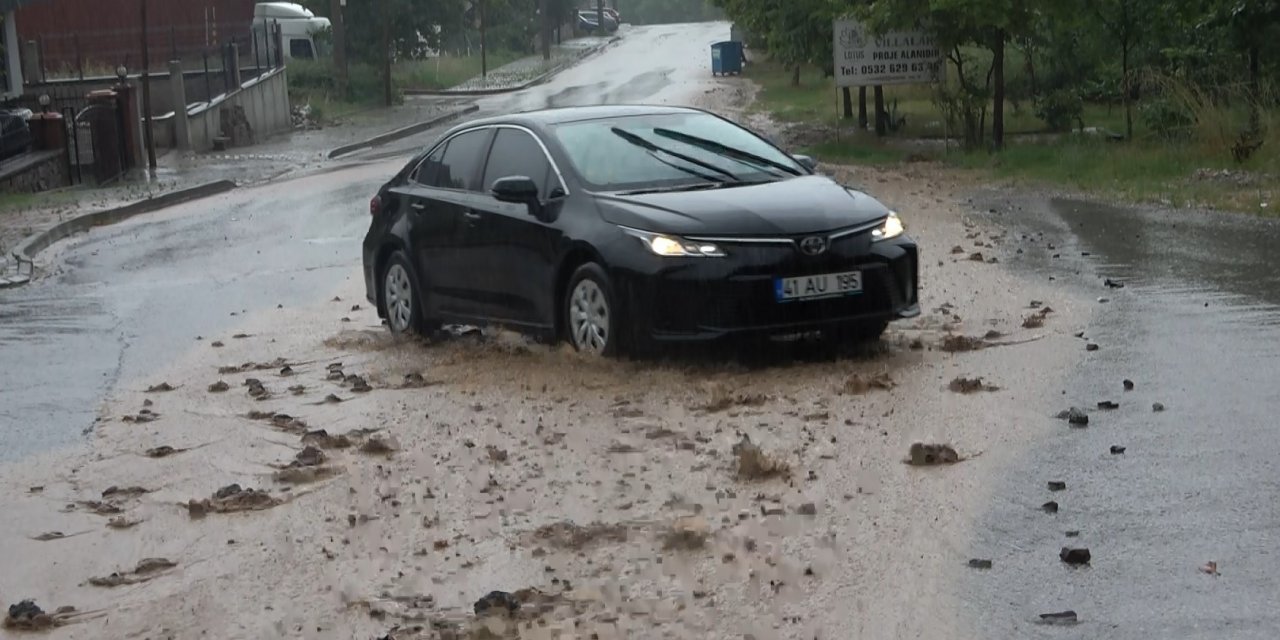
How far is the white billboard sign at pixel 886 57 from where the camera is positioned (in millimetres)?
29016

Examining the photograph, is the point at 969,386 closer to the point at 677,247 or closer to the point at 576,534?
the point at 677,247

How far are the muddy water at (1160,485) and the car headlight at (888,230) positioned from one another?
1.21 m

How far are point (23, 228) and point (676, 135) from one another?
13.9 metres

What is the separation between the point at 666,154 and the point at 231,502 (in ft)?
13.6

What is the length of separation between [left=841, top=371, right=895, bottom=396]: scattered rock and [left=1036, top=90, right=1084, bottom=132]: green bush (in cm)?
2101

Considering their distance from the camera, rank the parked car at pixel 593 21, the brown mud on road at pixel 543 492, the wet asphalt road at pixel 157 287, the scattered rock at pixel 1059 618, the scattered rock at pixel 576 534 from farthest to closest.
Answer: the parked car at pixel 593 21, the wet asphalt road at pixel 157 287, the scattered rock at pixel 576 534, the brown mud on road at pixel 543 492, the scattered rock at pixel 1059 618

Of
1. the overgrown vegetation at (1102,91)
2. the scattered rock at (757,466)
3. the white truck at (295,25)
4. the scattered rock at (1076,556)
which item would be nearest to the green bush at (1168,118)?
the overgrown vegetation at (1102,91)

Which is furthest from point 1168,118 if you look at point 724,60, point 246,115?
point 724,60

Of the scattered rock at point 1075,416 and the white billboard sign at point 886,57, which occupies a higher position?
the white billboard sign at point 886,57

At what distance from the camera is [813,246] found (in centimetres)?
979

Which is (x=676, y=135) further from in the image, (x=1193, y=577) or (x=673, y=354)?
(x=1193, y=577)

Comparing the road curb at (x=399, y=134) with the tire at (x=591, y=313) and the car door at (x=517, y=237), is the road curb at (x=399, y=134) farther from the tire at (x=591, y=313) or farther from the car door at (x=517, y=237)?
the tire at (x=591, y=313)

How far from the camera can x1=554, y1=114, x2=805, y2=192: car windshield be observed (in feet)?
35.2

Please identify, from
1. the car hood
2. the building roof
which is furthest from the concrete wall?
the car hood
